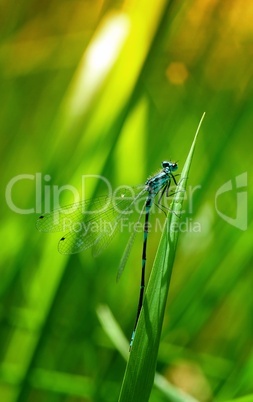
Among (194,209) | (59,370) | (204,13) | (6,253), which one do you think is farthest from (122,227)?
(204,13)

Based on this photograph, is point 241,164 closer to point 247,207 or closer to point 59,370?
point 247,207

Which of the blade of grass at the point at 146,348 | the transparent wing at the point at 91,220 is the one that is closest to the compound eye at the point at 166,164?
the transparent wing at the point at 91,220

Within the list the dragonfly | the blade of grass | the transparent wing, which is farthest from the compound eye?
the blade of grass

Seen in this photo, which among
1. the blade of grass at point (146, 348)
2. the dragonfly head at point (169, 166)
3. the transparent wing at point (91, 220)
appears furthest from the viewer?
the dragonfly head at point (169, 166)

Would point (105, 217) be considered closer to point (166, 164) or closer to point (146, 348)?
point (166, 164)

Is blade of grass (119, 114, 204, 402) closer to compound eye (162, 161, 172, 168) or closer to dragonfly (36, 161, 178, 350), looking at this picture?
dragonfly (36, 161, 178, 350)

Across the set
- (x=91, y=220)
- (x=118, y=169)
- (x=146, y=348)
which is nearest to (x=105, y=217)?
(x=91, y=220)

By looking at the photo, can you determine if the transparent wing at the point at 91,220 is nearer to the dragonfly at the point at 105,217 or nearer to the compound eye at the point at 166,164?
the dragonfly at the point at 105,217
